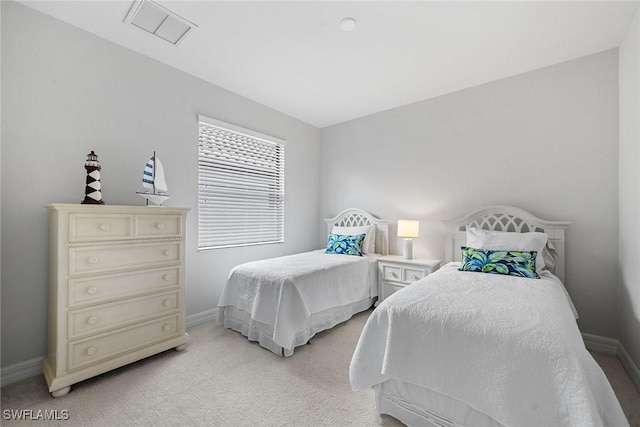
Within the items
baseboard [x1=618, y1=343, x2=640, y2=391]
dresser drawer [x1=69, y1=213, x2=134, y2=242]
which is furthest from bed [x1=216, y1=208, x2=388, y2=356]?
baseboard [x1=618, y1=343, x2=640, y2=391]

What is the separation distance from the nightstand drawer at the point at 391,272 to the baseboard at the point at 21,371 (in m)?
3.24

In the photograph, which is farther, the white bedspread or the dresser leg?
the white bedspread

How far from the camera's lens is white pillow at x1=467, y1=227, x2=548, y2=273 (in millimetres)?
2500

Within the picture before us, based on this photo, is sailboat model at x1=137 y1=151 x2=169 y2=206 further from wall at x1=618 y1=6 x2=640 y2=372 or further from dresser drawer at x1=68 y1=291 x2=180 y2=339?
wall at x1=618 y1=6 x2=640 y2=372

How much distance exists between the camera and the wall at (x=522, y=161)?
2.58m

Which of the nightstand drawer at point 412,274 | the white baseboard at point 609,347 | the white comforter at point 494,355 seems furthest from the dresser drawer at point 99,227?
the white baseboard at point 609,347

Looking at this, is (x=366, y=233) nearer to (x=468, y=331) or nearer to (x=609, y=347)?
(x=468, y=331)

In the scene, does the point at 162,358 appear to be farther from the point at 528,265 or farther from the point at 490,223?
the point at 490,223

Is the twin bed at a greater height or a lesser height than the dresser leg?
greater

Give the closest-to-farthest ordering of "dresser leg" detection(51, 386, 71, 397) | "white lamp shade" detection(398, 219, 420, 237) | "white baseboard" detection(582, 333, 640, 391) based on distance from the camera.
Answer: "dresser leg" detection(51, 386, 71, 397) < "white baseboard" detection(582, 333, 640, 391) < "white lamp shade" detection(398, 219, 420, 237)

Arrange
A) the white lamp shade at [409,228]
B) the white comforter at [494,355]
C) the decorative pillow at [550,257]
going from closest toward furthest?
the white comforter at [494,355] < the decorative pillow at [550,257] < the white lamp shade at [409,228]

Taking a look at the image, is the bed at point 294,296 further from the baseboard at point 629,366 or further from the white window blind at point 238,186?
the baseboard at point 629,366

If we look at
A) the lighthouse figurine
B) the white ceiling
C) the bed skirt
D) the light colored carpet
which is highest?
the white ceiling

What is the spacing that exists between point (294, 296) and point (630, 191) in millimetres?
2797
